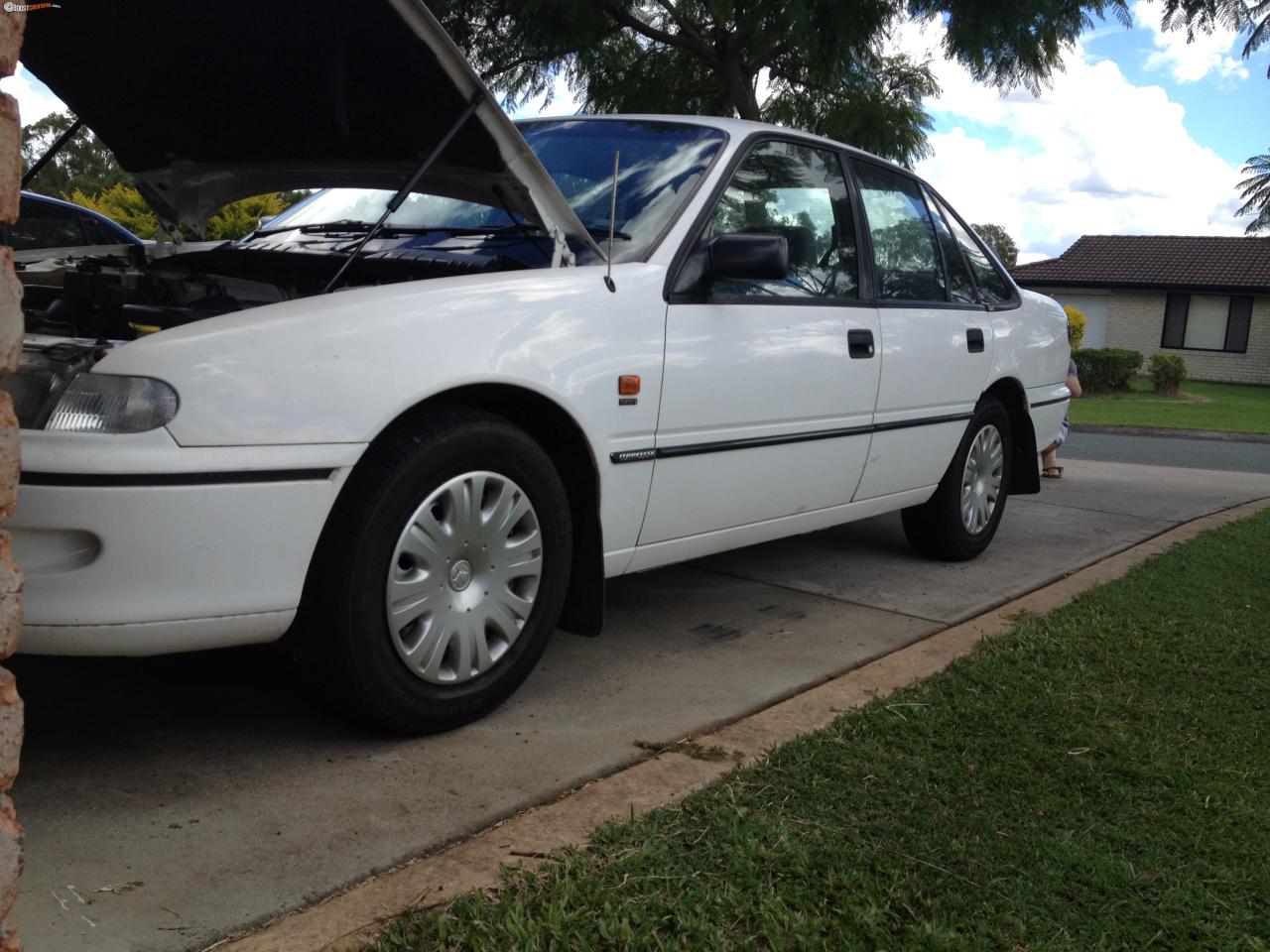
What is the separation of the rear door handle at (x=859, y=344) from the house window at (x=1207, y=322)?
1338 inches

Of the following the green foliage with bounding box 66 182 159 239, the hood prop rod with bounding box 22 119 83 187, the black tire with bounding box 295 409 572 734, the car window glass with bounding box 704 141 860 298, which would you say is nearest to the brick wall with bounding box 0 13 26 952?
the black tire with bounding box 295 409 572 734

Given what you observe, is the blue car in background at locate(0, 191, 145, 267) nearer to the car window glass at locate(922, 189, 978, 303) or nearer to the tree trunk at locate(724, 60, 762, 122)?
the tree trunk at locate(724, 60, 762, 122)

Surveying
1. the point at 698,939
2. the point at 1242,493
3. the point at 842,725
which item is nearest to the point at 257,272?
the point at 842,725

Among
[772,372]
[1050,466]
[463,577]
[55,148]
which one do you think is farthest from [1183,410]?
[463,577]

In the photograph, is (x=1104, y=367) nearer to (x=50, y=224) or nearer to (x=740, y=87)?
(x=740, y=87)

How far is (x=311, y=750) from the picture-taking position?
3102mm

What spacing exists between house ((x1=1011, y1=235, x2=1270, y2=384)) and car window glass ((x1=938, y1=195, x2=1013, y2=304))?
2947 cm

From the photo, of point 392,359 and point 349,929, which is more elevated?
point 392,359

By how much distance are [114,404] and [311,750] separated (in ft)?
3.35

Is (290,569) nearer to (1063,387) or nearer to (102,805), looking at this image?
(102,805)

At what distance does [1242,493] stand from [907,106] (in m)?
3.61

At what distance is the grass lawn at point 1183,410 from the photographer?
18.9m

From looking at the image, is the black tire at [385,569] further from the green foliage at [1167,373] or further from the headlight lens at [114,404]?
the green foliage at [1167,373]

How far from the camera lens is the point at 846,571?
5469 mm
